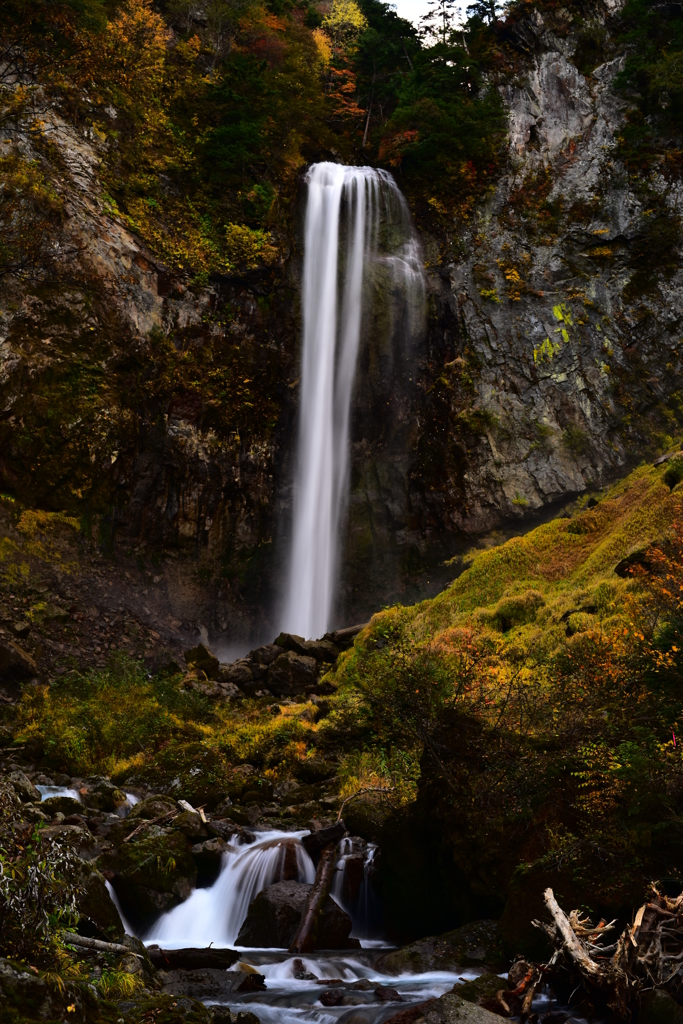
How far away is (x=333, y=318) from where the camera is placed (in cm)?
2498

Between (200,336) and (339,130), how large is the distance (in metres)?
12.9

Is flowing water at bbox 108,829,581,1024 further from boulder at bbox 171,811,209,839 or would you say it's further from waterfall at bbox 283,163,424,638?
waterfall at bbox 283,163,424,638

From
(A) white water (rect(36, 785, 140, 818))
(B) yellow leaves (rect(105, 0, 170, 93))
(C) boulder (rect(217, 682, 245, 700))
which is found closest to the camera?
(A) white water (rect(36, 785, 140, 818))

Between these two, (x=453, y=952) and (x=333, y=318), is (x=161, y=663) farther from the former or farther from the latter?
(x=333, y=318)

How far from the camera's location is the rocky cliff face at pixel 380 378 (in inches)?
795

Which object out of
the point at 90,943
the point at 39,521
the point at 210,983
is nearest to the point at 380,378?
the point at 39,521

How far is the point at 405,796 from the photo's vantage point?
397 inches

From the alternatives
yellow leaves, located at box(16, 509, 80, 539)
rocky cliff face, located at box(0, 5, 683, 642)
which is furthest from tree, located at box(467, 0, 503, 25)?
yellow leaves, located at box(16, 509, 80, 539)

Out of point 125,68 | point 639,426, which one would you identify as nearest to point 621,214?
point 639,426

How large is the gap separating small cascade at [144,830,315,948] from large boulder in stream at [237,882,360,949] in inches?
14.4

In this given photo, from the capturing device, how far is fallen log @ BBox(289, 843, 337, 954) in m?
8.05

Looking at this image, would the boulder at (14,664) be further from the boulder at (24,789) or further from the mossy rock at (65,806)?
the mossy rock at (65,806)

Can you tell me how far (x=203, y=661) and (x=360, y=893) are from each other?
996 centimetres

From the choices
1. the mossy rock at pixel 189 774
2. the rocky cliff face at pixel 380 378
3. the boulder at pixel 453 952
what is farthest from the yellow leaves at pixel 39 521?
the boulder at pixel 453 952
